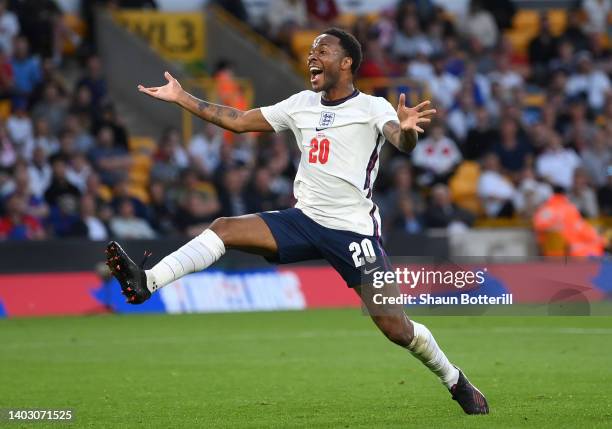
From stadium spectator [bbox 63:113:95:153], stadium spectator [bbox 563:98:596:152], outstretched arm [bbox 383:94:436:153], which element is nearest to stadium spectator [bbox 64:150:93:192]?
stadium spectator [bbox 63:113:95:153]

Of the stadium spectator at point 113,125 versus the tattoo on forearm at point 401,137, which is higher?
the tattoo on forearm at point 401,137

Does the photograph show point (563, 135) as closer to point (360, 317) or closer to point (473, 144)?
point (473, 144)

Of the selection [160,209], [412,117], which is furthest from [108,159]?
[412,117]

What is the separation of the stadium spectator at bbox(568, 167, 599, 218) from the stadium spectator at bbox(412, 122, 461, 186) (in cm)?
196

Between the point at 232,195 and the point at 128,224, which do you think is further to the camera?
the point at 232,195

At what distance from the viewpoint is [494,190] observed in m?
21.8

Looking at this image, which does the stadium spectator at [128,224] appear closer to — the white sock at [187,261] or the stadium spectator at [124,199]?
the stadium spectator at [124,199]

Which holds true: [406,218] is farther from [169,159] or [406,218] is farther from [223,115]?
[223,115]

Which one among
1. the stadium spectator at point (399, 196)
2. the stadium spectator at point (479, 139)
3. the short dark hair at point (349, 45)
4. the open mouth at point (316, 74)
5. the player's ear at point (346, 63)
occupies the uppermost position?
the short dark hair at point (349, 45)

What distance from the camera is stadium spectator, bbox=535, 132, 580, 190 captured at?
22641 mm

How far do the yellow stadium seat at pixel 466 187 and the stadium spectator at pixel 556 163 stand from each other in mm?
1214

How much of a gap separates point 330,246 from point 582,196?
44.8 feet

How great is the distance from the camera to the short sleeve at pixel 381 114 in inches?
344

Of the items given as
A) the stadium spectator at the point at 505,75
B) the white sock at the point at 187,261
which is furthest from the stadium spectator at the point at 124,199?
the white sock at the point at 187,261
